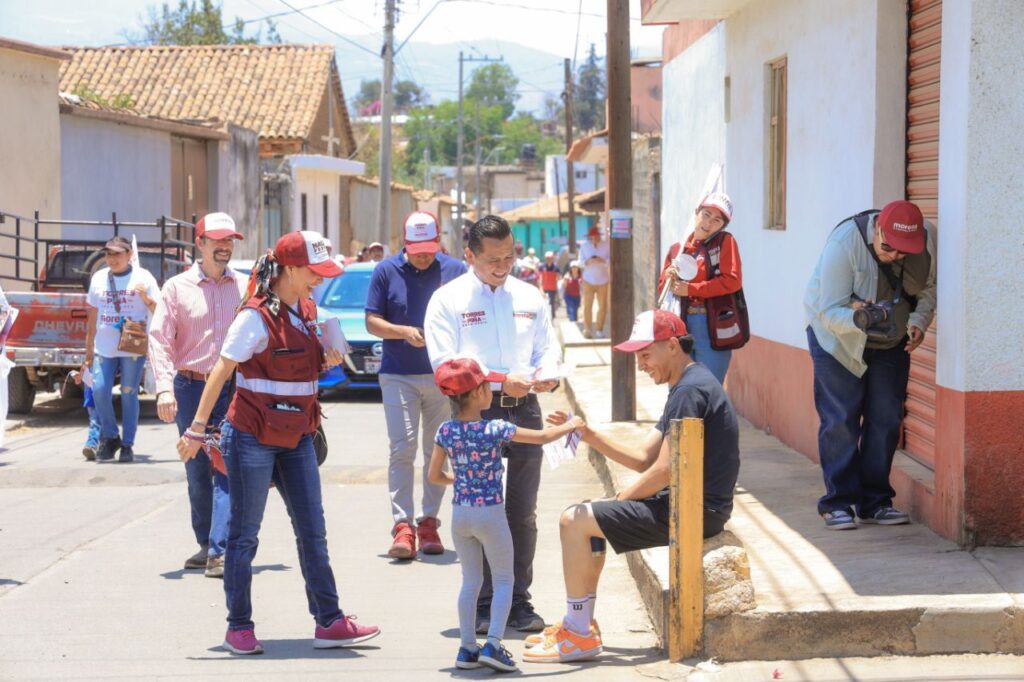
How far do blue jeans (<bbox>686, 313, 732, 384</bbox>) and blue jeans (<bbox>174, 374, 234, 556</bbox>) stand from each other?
292 centimetres

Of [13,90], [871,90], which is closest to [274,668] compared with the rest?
[871,90]

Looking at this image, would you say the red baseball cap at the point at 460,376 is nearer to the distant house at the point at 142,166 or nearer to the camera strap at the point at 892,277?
the camera strap at the point at 892,277

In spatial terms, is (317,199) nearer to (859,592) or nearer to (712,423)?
(712,423)

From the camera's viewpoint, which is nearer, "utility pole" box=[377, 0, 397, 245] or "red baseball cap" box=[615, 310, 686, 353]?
"red baseball cap" box=[615, 310, 686, 353]

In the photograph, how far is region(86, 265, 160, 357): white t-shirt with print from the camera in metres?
11.9

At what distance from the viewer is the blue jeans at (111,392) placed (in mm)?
11812

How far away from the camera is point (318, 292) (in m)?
19.0

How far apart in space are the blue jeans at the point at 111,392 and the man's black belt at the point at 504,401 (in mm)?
6228

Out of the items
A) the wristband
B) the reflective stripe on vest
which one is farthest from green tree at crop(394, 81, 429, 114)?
the reflective stripe on vest

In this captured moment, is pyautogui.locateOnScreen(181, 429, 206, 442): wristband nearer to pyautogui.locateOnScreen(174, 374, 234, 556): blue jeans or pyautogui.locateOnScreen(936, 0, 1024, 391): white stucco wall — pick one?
pyautogui.locateOnScreen(174, 374, 234, 556): blue jeans

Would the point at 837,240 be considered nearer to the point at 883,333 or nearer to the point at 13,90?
the point at 883,333

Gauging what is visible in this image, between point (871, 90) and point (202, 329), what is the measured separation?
13.8ft

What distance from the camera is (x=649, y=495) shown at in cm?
606

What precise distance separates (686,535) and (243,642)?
2.04 metres
